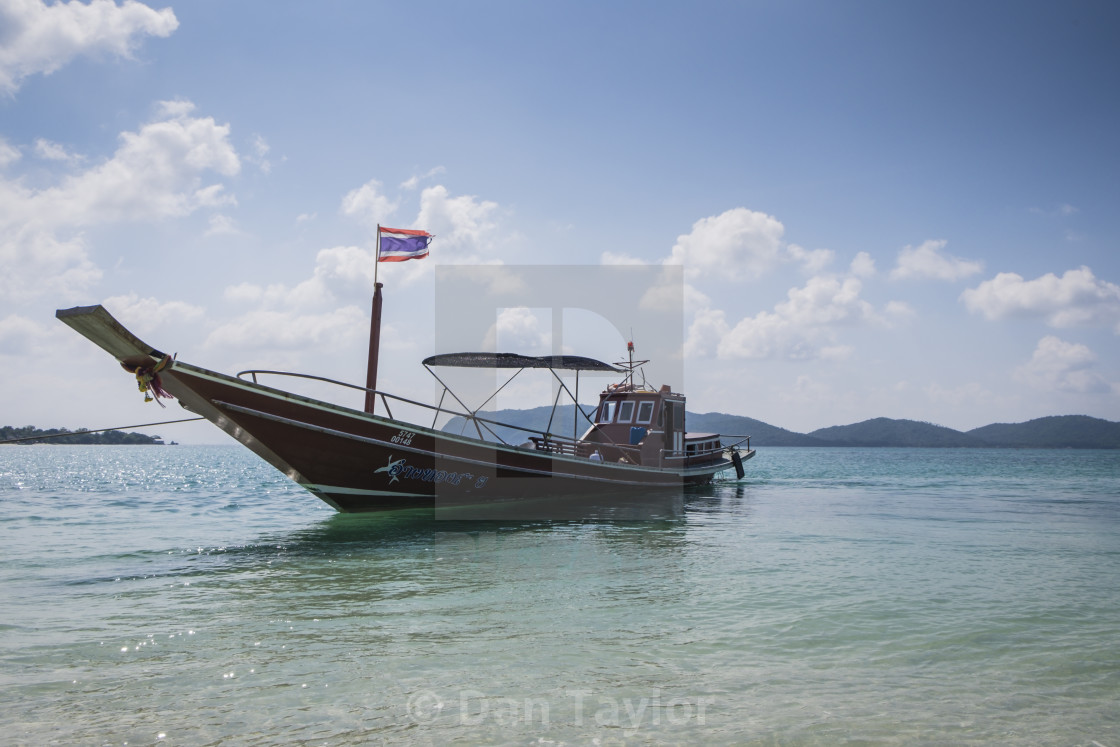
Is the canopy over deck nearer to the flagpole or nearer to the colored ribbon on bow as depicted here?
the flagpole

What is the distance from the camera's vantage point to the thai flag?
52.3ft

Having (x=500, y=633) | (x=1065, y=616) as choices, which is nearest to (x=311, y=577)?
(x=500, y=633)

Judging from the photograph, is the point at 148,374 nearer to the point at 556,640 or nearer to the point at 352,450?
the point at 352,450

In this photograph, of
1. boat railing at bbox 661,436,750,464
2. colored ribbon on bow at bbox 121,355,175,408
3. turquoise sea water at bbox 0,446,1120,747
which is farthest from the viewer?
boat railing at bbox 661,436,750,464

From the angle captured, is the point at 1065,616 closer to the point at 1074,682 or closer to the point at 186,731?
the point at 1074,682

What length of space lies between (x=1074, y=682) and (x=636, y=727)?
3.83 metres

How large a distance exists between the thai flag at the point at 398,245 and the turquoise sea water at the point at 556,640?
6.60 meters

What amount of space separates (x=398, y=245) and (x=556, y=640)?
38.6ft

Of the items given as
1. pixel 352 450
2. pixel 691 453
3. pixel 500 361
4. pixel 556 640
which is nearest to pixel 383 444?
pixel 352 450

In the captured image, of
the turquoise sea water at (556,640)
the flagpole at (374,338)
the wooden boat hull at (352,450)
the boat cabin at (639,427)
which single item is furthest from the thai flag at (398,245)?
the boat cabin at (639,427)

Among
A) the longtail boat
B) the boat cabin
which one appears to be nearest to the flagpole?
the longtail boat

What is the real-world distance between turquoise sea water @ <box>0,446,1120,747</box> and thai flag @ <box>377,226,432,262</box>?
660 centimetres

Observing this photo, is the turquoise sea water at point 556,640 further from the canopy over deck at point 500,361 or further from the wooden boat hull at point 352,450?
the canopy over deck at point 500,361

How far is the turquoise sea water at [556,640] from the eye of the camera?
4535 millimetres
